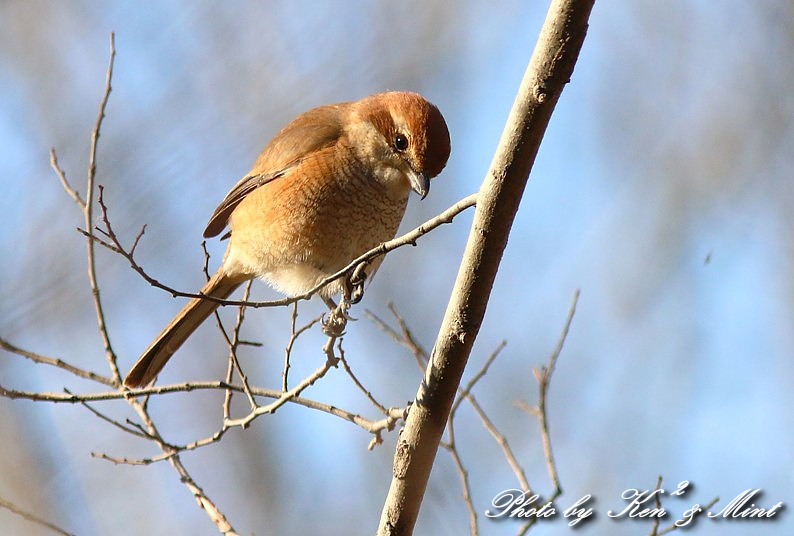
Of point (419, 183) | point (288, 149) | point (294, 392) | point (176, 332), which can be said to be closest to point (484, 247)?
point (294, 392)

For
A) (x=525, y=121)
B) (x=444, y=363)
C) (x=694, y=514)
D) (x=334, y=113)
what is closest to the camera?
(x=525, y=121)

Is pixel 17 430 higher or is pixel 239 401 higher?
pixel 239 401

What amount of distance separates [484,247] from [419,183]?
63.5 inches

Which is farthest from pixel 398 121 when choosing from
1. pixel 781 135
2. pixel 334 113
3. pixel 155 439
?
pixel 781 135

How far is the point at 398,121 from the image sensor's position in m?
3.74

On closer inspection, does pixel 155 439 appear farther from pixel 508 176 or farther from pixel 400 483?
pixel 508 176

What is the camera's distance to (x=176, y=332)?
13.1 feet

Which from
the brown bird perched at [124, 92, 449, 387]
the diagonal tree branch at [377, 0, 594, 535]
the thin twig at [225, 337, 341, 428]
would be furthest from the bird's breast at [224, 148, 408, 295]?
the diagonal tree branch at [377, 0, 594, 535]

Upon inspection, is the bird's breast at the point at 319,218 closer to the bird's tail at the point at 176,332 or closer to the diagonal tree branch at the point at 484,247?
the bird's tail at the point at 176,332

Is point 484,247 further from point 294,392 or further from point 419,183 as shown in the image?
point 419,183

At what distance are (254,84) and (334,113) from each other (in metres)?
2.09

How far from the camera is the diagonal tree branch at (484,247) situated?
5.96ft

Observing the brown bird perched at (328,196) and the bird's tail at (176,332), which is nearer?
the brown bird perched at (328,196)


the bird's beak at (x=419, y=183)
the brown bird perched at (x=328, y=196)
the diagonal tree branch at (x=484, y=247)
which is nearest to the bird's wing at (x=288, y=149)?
the brown bird perched at (x=328, y=196)
